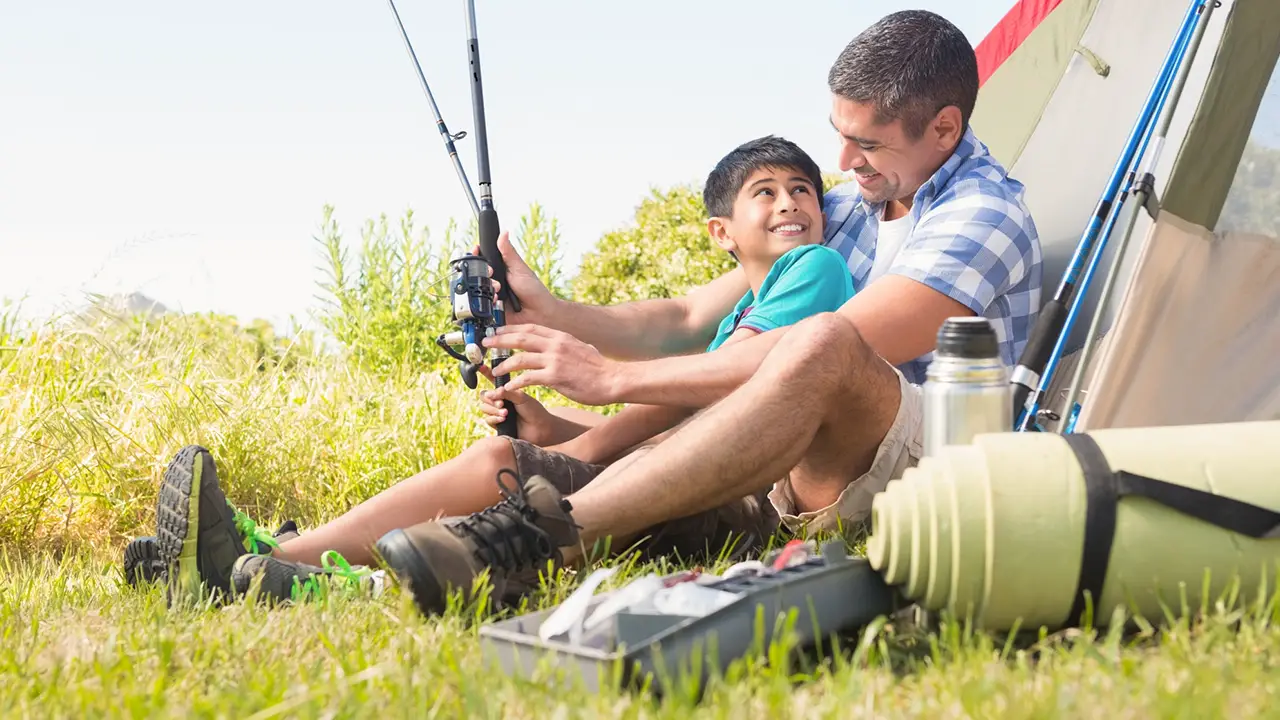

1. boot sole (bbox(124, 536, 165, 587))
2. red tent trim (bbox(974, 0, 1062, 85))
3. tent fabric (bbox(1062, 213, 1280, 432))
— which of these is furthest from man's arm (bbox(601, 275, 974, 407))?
red tent trim (bbox(974, 0, 1062, 85))

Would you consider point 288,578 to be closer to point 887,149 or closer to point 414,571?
point 414,571

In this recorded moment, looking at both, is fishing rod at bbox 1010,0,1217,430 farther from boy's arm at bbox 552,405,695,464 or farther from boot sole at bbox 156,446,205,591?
boot sole at bbox 156,446,205,591

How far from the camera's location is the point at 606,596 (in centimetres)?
166

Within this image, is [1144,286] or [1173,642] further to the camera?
[1144,286]

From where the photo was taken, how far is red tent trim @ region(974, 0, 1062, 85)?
137 inches

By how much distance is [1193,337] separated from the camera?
244 cm

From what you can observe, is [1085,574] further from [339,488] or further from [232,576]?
[339,488]

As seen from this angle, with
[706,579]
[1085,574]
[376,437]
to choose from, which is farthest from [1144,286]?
[376,437]

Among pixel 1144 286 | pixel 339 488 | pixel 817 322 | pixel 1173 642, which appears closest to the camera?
pixel 1173 642

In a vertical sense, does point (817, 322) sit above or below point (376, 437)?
above

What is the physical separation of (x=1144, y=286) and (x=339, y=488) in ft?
8.29

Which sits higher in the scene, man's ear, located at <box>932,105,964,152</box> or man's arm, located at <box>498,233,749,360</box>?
man's ear, located at <box>932,105,964,152</box>

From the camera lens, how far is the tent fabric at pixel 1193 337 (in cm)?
240

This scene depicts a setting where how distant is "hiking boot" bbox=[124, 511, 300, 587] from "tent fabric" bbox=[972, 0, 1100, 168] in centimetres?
225
